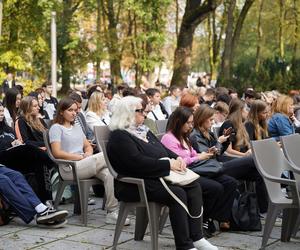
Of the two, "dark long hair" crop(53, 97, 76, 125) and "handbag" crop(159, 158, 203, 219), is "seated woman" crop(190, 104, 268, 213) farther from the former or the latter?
"dark long hair" crop(53, 97, 76, 125)

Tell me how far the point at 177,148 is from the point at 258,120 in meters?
2.28

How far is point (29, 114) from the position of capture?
9188 millimetres

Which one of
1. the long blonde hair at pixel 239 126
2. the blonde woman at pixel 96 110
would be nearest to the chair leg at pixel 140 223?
the long blonde hair at pixel 239 126

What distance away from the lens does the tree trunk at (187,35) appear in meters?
24.4

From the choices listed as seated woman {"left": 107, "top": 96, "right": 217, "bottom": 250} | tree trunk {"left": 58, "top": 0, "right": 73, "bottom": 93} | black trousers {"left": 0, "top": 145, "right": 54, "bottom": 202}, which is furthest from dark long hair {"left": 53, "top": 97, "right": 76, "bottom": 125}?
tree trunk {"left": 58, "top": 0, "right": 73, "bottom": 93}

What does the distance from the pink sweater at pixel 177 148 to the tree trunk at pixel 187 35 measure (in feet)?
56.2

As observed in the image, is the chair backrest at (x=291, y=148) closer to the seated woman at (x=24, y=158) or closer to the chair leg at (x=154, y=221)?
the chair leg at (x=154, y=221)

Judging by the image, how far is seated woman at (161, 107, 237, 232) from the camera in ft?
24.0

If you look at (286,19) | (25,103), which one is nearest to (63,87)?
(286,19)

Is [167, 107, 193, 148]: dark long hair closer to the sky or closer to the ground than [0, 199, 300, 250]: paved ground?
closer to the sky

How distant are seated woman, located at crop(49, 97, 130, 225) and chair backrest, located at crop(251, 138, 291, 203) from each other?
173 centimetres

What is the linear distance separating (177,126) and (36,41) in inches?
665

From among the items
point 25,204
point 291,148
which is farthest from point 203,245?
point 25,204

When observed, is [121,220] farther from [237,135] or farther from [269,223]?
[237,135]
